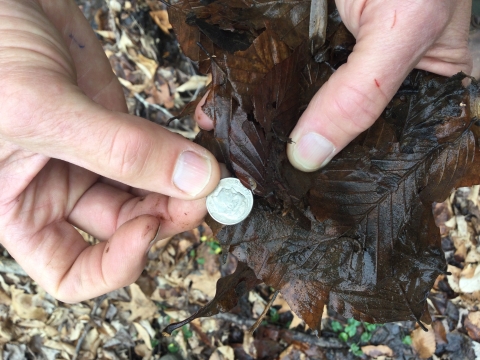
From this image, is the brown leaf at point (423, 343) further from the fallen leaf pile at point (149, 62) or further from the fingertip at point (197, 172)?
the fallen leaf pile at point (149, 62)

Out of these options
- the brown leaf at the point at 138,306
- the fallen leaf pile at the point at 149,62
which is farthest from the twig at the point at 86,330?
the fallen leaf pile at the point at 149,62

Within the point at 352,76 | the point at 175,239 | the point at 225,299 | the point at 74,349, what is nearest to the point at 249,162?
the point at 352,76

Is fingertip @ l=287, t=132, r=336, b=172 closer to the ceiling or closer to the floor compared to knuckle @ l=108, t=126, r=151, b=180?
closer to the ceiling

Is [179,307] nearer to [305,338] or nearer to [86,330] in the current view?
[86,330]

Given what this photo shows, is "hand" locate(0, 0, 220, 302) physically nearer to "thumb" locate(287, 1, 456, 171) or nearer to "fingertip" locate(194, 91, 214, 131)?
"fingertip" locate(194, 91, 214, 131)

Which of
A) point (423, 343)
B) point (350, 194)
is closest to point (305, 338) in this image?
point (423, 343)

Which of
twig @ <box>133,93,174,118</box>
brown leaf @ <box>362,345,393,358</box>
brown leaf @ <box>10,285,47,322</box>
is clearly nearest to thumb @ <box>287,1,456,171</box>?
brown leaf @ <box>362,345,393,358</box>
